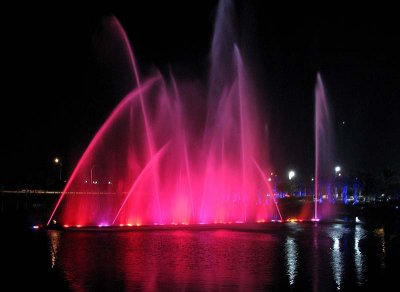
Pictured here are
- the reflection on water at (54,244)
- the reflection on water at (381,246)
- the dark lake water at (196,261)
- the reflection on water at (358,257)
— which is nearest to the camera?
the dark lake water at (196,261)

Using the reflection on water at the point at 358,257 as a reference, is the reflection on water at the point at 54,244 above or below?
above

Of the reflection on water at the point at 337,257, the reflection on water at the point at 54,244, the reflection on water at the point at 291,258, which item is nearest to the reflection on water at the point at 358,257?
the reflection on water at the point at 337,257

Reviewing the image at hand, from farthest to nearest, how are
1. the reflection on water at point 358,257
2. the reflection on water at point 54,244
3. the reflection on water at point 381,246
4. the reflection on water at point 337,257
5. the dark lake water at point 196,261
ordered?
the reflection on water at point 381,246 < the reflection on water at point 54,244 < the reflection on water at point 358,257 < the reflection on water at point 337,257 < the dark lake water at point 196,261

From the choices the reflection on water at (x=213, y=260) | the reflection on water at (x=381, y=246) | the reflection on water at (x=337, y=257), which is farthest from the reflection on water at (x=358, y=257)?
the reflection on water at (x=381, y=246)

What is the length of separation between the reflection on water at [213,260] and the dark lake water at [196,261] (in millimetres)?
23

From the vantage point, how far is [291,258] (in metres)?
17.8

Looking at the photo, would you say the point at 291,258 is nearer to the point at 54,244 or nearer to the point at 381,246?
the point at 381,246

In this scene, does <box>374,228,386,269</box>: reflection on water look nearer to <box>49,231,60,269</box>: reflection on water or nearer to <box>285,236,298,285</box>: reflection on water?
<box>285,236,298,285</box>: reflection on water

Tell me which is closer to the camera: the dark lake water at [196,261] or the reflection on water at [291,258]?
the dark lake water at [196,261]

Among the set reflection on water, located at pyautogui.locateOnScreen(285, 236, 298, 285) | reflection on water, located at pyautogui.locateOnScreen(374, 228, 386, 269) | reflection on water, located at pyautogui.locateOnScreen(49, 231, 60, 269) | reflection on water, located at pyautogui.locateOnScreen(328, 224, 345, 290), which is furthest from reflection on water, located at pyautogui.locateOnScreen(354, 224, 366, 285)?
reflection on water, located at pyautogui.locateOnScreen(49, 231, 60, 269)

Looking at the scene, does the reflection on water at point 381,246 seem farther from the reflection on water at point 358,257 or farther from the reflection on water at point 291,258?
the reflection on water at point 291,258

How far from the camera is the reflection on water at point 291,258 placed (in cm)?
1454

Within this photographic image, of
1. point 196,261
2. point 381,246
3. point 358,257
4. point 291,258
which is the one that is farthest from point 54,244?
point 381,246

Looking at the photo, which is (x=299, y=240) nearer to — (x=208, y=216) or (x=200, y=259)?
(x=200, y=259)
